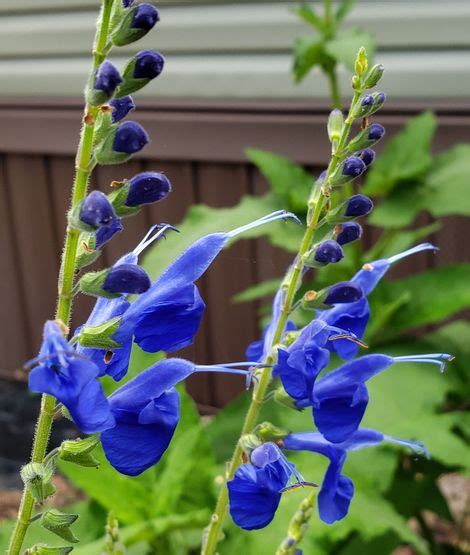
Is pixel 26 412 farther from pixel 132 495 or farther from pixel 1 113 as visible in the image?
pixel 132 495

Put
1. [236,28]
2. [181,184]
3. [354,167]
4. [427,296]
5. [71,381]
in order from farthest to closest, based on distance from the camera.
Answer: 1. [181,184]
2. [236,28]
3. [427,296]
4. [354,167]
5. [71,381]

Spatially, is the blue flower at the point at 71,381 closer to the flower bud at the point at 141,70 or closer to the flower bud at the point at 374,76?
the flower bud at the point at 141,70

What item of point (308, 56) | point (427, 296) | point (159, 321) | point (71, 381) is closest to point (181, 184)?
point (308, 56)

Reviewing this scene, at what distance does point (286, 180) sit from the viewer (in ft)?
7.13

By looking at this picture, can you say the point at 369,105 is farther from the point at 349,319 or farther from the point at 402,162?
the point at 402,162

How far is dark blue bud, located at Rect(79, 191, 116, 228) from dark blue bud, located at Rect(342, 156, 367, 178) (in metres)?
0.27

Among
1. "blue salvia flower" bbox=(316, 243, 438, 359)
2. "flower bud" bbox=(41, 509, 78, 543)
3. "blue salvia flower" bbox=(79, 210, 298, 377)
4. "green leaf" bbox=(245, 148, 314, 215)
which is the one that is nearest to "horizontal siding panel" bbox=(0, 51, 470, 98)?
"green leaf" bbox=(245, 148, 314, 215)

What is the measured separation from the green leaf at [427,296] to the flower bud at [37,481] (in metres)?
1.47

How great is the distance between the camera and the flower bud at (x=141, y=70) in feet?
1.97

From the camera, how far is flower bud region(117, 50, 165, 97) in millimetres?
601

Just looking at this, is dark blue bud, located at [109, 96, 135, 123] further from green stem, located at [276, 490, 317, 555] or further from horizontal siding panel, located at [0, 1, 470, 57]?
horizontal siding panel, located at [0, 1, 470, 57]

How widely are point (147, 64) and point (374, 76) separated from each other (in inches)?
9.9

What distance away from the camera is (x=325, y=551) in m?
1.31

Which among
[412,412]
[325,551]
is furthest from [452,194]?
[325,551]
